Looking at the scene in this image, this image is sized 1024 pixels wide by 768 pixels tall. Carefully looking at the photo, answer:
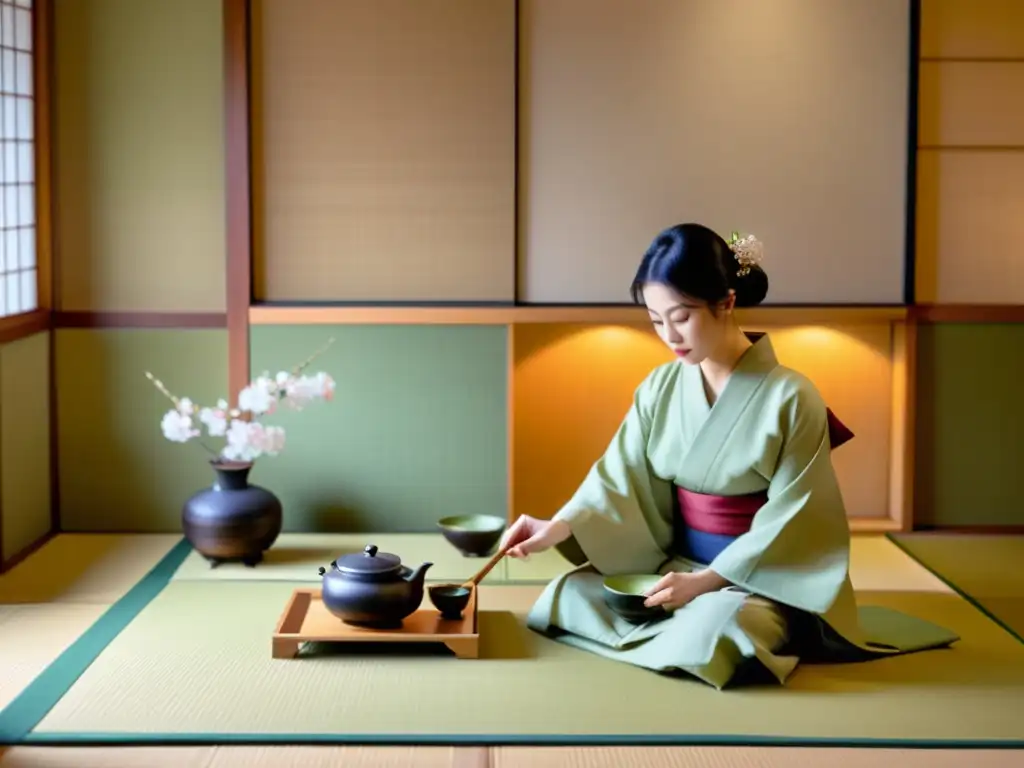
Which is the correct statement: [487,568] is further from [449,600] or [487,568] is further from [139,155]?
[139,155]

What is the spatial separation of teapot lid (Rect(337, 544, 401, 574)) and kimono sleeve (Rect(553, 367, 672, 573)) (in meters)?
0.51

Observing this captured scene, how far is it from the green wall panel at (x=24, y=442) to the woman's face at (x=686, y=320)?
227cm

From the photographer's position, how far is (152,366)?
5355 mm

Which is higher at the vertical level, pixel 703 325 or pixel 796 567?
pixel 703 325

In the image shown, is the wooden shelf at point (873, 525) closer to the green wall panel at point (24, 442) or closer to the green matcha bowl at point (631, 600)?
the green matcha bowl at point (631, 600)

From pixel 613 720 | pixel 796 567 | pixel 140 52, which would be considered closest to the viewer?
pixel 613 720

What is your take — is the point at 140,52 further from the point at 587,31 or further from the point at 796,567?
the point at 796,567

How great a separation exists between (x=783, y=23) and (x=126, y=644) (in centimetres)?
313

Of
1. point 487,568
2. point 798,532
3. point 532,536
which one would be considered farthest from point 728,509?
point 487,568

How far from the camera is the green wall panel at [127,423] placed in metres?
5.35

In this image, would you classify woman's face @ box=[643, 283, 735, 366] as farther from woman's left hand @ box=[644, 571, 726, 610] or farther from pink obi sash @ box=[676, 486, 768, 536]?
woman's left hand @ box=[644, 571, 726, 610]

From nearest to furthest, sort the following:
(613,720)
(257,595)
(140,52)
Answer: (613,720) → (257,595) → (140,52)

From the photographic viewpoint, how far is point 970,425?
5484mm

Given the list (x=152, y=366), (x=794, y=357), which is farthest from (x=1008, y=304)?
(x=152, y=366)
